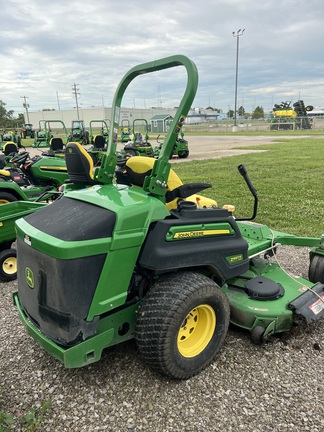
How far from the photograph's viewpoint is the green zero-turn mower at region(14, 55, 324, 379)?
2.21m

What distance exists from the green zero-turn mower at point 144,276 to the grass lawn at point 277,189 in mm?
3095

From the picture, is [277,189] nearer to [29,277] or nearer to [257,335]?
[257,335]

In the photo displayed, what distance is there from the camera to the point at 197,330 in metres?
2.70

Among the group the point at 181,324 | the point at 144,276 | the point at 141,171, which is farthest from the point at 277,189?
the point at 181,324

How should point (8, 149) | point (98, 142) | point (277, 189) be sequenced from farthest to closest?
1. point (98, 142)
2. point (8, 149)
3. point (277, 189)

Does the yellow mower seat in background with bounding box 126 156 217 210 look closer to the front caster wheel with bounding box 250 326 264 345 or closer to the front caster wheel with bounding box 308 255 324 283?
the front caster wheel with bounding box 250 326 264 345

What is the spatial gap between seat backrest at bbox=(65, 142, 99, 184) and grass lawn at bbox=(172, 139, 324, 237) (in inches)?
137

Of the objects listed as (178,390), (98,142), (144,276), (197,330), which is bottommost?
(178,390)

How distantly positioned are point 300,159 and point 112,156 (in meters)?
12.4

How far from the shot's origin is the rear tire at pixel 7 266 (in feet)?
13.9

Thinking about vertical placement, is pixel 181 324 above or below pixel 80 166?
Answer: below

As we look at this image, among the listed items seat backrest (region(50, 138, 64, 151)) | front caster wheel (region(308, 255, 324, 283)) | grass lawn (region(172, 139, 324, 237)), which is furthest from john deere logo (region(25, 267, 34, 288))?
seat backrest (region(50, 138, 64, 151))

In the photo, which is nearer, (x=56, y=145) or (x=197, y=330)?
(x=197, y=330)

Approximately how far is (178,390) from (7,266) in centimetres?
272
